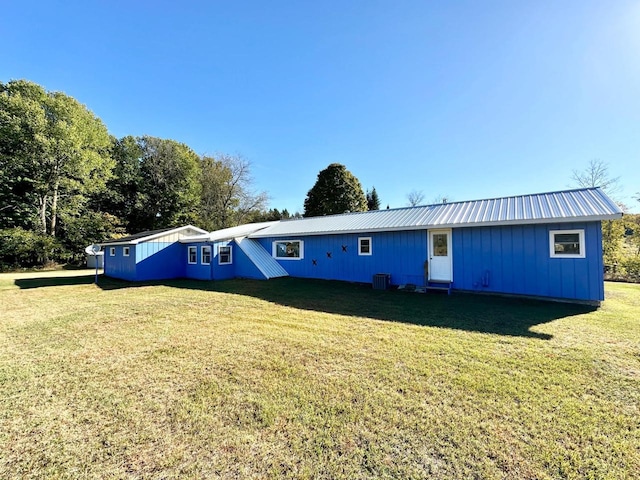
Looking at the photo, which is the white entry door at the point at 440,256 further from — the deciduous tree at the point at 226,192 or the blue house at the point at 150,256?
the deciduous tree at the point at 226,192

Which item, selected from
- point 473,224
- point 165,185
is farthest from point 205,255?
point 165,185

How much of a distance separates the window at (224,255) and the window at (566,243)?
12607mm

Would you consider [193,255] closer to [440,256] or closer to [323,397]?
[440,256]

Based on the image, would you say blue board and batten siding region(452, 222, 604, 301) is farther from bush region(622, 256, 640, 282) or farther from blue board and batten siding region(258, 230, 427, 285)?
bush region(622, 256, 640, 282)

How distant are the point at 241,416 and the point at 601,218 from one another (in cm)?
917

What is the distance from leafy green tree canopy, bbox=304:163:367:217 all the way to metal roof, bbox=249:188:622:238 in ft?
49.7

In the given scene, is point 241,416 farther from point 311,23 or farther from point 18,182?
point 18,182

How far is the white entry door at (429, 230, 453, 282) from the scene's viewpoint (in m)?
9.63

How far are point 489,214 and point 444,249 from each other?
1.78 metres

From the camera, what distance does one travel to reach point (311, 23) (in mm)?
10039

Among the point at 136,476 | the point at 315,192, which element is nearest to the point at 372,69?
the point at 136,476

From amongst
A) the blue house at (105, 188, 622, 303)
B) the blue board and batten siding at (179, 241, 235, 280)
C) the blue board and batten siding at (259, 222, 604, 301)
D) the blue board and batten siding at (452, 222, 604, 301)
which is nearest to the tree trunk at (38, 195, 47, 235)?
the blue house at (105, 188, 622, 303)

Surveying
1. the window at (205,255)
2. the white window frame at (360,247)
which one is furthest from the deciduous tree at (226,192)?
the white window frame at (360,247)

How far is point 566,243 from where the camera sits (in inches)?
309
